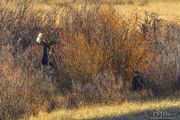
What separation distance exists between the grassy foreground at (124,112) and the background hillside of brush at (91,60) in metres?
0.67

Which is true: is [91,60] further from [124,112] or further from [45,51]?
[124,112]

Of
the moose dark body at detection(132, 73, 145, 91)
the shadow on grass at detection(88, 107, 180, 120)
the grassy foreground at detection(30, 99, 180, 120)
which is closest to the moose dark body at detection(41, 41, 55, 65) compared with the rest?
the moose dark body at detection(132, 73, 145, 91)

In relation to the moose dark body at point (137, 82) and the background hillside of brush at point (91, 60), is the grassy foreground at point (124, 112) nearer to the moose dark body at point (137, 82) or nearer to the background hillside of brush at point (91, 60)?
the background hillside of brush at point (91, 60)

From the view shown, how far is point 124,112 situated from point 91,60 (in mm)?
3480

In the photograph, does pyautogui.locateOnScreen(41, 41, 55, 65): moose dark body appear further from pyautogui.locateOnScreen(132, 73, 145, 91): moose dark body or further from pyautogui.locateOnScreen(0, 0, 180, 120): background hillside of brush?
pyautogui.locateOnScreen(132, 73, 145, 91): moose dark body

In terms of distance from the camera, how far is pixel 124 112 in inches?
434

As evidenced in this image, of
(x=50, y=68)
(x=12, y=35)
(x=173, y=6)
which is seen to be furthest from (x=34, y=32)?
(x=173, y=6)

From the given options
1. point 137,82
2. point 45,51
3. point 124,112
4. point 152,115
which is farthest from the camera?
point 45,51

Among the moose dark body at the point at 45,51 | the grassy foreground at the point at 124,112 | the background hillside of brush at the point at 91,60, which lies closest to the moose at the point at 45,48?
the moose dark body at the point at 45,51

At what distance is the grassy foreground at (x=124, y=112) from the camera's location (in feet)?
35.0

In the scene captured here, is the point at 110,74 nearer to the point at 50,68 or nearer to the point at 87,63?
the point at 87,63

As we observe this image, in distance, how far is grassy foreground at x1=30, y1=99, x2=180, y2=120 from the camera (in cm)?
1066

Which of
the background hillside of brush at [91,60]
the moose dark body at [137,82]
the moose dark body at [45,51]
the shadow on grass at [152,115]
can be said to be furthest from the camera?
the moose dark body at [45,51]

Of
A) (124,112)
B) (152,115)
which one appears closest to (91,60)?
(124,112)
